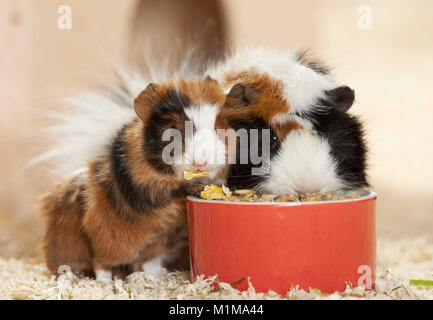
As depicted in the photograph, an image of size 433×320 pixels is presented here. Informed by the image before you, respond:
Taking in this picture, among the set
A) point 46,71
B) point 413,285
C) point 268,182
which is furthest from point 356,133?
point 46,71

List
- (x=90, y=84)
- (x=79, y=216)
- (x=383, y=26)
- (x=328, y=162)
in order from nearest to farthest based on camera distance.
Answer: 1. (x=328, y=162)
2. (x=79, y=216)
3. (x=90, y=84)
4. (x=383, y=26)

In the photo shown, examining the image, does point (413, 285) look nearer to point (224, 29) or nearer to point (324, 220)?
point (324, 220)

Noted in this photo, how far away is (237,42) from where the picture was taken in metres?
2.12

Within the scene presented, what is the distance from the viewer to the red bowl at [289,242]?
1.07m

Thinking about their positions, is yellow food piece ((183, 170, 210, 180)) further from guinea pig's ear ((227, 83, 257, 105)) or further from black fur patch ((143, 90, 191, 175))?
guinea pig's ear ((227, 83, 257, 105))

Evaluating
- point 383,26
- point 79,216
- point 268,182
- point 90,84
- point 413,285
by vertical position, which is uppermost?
point 383,26

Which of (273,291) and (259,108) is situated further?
(259,108)

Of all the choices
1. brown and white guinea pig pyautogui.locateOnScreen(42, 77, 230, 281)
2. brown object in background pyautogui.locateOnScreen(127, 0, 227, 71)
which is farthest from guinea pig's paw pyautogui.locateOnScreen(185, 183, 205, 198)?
brown object in background pyautogui.locateOnScreen(127, 0, 227, 71)

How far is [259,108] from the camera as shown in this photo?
123 centimetres

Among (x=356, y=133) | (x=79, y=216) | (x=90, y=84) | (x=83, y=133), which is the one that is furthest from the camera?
(x=90, y=84)

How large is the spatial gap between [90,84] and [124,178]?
78cm

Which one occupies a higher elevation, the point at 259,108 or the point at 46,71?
the point at 46,71

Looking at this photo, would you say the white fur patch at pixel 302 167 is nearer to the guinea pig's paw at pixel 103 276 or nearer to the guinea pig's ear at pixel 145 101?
the guinea pig's ear at pixel 145 101

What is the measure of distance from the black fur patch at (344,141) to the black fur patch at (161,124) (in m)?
0.31
